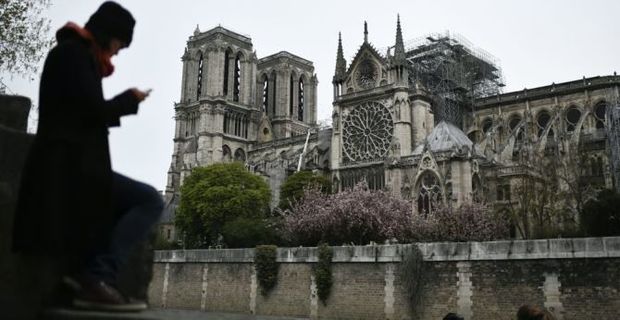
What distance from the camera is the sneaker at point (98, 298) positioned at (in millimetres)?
2549

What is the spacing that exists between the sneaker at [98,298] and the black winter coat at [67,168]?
187 mm

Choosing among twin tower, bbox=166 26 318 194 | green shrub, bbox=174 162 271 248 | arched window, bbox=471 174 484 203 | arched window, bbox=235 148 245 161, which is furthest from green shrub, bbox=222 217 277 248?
arched window, bbox=235 148 245 161

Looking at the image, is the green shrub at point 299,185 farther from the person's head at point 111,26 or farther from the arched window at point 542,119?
the person's head at point 111,26

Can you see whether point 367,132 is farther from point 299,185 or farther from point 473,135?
point 473,135

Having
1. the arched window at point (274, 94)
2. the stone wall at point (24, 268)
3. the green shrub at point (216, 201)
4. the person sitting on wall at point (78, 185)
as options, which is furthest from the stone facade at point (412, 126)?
the person sitting on wall at point (78, 185)

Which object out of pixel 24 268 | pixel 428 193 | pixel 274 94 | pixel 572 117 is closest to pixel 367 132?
pixel 428 193

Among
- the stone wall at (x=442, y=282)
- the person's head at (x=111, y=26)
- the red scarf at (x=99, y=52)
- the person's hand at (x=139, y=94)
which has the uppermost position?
the person's head at (x=111, y=26)

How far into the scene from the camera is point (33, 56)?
1781 centimetres

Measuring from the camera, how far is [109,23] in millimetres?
3012

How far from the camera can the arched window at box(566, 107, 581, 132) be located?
1992 inches

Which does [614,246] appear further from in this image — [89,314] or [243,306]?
[89,314]

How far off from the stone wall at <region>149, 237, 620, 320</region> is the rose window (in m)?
24.1

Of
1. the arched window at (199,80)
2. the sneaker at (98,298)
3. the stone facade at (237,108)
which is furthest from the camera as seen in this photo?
the arched window at (199,80)

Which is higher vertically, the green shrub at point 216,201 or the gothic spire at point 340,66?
the gothic spire at point 340,66
